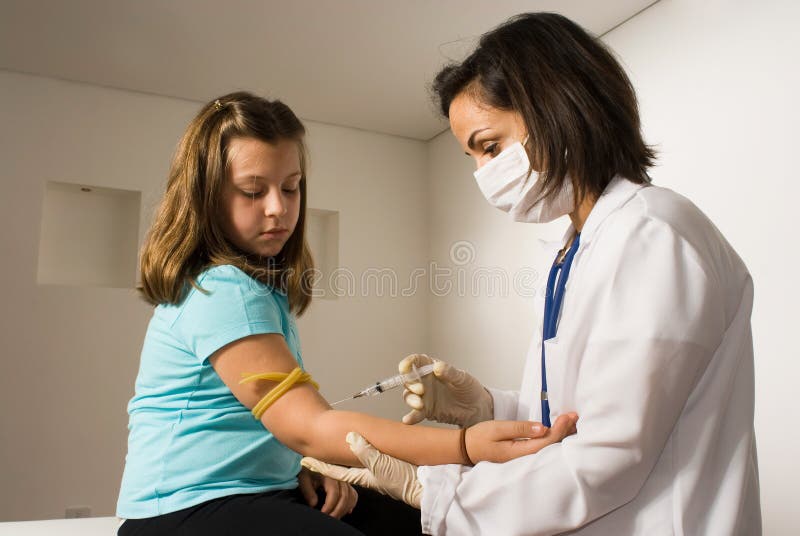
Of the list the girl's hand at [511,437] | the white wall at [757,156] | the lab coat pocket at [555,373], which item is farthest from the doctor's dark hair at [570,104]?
the white wall at [757,156]

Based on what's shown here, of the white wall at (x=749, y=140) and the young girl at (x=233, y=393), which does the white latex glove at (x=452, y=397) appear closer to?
the young girl at (x=233, y=393)

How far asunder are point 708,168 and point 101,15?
302 cm

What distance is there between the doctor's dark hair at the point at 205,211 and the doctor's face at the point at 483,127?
0.39 m

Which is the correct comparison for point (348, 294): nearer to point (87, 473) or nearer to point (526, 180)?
point (87, 473)

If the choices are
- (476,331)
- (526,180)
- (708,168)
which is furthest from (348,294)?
(526,180)

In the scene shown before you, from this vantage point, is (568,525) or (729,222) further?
(729,222)

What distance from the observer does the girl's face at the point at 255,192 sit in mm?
1379

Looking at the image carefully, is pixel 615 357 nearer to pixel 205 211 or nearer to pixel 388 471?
pixel 388 471

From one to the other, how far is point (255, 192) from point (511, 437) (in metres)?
0.75

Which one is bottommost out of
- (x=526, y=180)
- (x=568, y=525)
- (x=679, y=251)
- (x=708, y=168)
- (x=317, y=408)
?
(x=568, y=525)

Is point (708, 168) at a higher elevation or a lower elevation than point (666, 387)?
higher

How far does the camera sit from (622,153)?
122 centimetres

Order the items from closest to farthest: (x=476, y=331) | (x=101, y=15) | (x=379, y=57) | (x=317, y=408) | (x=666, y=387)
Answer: (x=666, y=387) < (x=317, y=408) < (x=101, y=15) < (x=379, y=57) < (x=476, y=331)

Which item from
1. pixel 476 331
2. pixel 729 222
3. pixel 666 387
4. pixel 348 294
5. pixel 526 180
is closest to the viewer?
pixel 666 387
